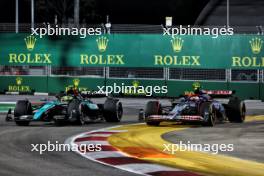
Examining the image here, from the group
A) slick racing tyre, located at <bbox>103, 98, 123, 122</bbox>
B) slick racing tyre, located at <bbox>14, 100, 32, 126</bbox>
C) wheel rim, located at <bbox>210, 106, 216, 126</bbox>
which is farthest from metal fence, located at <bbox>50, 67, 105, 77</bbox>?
slick racing tyre, located at <bbox>14, 100, 32, 126</bbox>

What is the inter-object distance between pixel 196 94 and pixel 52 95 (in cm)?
1452

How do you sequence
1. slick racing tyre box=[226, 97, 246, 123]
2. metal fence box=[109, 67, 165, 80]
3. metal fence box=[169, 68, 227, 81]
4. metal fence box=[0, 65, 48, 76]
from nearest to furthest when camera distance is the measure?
slick racing tyre box=[226, 97, 246, 123] → metal fence box=[169, 68, 227, 81] → metal fence box=[109, 67, 165, 80] → metal fence box=[0, 65, 48, 76]

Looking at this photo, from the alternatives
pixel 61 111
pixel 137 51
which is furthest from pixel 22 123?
pixel 137 51

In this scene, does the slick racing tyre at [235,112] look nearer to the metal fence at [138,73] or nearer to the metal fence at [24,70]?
the metal fence at [138,73]

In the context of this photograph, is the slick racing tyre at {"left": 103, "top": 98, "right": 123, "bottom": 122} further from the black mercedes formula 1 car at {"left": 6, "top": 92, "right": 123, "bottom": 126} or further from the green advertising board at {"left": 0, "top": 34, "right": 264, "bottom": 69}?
the green advertising board at {"left": 0, "top": 34, "right": 264, "bottom": 69}

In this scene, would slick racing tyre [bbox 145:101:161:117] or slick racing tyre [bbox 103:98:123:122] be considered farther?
slick racing tyre [bbox 103:98:123:122]

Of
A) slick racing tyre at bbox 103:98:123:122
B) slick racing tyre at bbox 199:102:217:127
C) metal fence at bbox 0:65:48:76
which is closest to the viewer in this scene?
slick racing tyre at bbox 199:102:217:127

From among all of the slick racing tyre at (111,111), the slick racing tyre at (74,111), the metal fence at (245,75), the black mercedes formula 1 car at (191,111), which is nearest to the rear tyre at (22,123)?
the slick racing tyre at (74,111)

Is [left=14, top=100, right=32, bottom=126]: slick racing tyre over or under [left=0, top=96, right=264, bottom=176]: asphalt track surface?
over

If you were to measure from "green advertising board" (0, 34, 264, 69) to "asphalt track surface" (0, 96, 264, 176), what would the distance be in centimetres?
994

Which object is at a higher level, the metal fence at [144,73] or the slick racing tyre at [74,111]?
the metal fence at [144,73]

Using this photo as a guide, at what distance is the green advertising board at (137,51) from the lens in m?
31.2

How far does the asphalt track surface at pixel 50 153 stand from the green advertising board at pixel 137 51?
994cm

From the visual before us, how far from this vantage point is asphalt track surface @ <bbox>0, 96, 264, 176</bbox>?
10.9 metres
